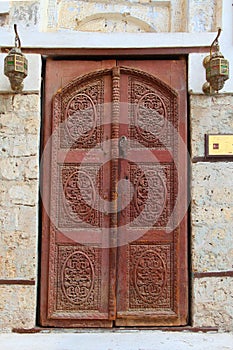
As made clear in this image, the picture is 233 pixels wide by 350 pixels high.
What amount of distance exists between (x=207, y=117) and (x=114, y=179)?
785 mm

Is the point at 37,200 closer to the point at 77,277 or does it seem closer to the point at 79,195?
the point at 79,195

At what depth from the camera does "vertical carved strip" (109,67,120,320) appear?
3.70m

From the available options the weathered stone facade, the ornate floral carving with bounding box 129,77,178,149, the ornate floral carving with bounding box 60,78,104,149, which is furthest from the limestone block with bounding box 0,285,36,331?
the ornate floral carving with bounding box 129,77,178,149

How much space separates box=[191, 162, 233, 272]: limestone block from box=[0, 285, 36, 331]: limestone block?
45.1 inches

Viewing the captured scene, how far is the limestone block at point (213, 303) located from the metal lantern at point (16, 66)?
1.85 meters

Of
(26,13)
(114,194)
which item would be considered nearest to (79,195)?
(114,194)

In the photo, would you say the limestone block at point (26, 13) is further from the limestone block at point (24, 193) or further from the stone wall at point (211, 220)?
the stone wall at point (211, 220)

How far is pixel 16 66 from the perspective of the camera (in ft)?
11.9

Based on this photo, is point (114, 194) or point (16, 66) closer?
point (16, 66)

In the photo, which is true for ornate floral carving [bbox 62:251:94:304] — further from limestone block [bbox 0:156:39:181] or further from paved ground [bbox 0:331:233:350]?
limestone block [bbox 0:156:39:181]

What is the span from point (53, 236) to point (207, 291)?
1121mm

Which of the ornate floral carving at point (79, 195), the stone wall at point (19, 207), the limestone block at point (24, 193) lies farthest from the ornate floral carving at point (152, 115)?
the limestone block at point (24, 193)

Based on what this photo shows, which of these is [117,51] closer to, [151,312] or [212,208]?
[212,208]

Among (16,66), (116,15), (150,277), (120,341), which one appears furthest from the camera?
(116,15)
